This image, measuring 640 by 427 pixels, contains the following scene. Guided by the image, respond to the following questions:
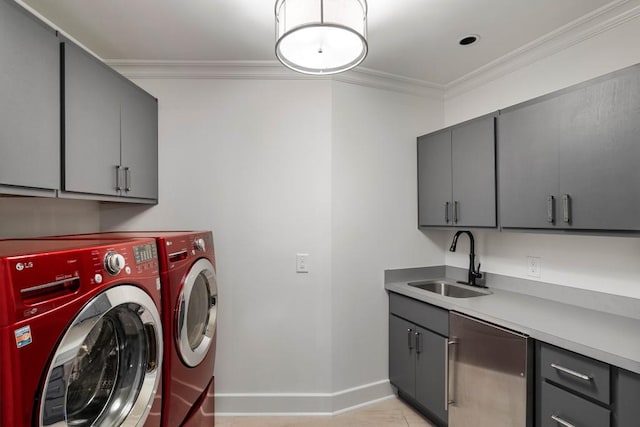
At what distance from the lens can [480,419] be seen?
1.80 meters

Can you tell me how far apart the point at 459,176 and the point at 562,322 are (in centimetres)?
108

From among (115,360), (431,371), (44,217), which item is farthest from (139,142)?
(431,371)

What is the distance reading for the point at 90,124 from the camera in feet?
5.38

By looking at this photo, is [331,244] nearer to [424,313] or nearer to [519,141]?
[424,313]

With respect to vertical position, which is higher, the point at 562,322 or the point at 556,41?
the point at 556,41

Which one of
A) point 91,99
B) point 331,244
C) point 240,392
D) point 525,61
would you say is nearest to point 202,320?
point 240,392

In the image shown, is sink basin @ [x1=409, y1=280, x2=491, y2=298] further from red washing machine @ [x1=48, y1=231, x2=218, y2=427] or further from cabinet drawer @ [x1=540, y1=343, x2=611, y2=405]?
red washing machine @ [x1=48, y1=231, x2=218, y2=427]

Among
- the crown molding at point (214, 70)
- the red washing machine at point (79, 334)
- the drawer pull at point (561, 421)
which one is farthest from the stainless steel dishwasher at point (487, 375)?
the crown molding at point (214, 70)

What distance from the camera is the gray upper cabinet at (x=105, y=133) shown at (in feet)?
4.95

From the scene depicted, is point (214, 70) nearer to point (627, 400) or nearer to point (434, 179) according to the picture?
point (434, 179)

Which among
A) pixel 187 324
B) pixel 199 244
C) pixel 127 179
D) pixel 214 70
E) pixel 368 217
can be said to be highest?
pixel 214 70

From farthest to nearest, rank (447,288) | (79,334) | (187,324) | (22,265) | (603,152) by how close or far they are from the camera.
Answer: (447,288)
(187,324)
(603,152)
(79,334)
(22,265)

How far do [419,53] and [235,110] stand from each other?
137 cm

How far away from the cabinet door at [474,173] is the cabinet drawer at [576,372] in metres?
0.84
